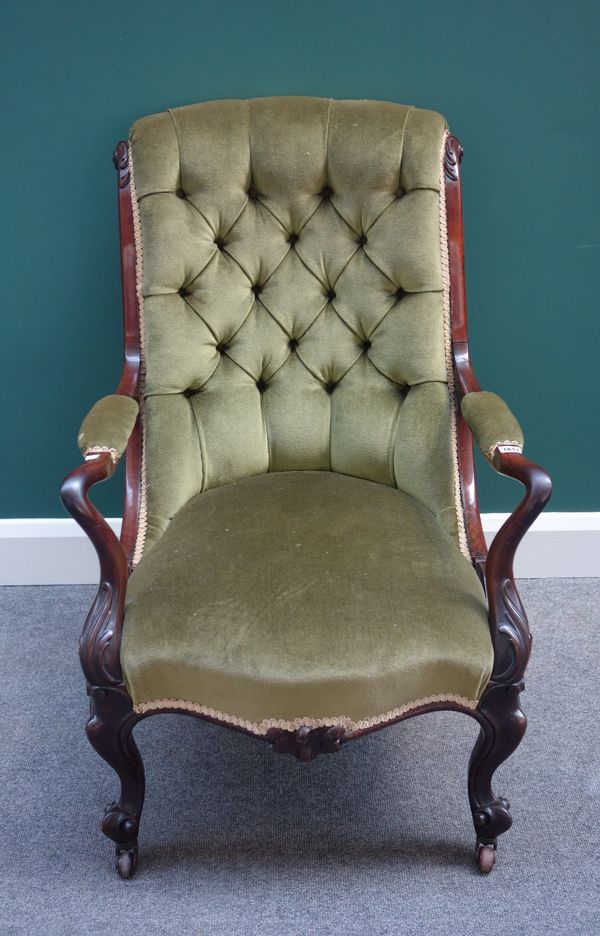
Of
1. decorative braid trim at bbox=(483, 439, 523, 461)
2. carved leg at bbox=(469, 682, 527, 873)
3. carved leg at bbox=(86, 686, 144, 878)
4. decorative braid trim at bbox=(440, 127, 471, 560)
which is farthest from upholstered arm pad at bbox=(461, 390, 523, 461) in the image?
carved leg at bbox=(86, 686, 144, 878)

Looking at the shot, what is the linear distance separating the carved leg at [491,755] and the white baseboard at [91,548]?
74 cm

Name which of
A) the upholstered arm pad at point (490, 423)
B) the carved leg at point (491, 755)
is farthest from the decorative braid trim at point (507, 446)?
the carved leg at point (491, 755)

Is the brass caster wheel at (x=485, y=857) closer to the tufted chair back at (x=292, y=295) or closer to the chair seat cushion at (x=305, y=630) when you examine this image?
the chair seat cushion at (x=305, y=630)

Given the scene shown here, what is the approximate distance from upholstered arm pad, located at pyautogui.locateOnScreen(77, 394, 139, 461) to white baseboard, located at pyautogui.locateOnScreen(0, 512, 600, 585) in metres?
0.66

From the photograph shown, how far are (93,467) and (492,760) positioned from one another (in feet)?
2.28

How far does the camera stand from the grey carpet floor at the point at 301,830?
128 cm

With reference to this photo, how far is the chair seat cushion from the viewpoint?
3.73 ft

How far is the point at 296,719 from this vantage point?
116 cm

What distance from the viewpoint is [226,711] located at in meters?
1.18

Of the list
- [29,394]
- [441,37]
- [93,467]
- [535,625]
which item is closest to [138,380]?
Answer: [93,467]

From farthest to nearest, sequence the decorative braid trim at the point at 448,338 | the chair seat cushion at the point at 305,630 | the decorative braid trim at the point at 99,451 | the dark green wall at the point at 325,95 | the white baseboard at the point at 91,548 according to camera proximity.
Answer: the white baseboard at the point at 91,548, the dark green wall at the point at 325,95, the decorative braid trim at the point at 448,338, the decorative braid trim at the point at 99,451, the chair seat cushion at the point at 305,630

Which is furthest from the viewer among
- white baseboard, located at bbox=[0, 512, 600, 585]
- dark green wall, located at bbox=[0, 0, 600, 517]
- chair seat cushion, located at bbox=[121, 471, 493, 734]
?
white baseboard, located at bbox=[0, 512, 600, 585]

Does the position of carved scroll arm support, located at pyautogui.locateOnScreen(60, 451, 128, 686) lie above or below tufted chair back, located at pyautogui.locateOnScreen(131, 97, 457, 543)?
below

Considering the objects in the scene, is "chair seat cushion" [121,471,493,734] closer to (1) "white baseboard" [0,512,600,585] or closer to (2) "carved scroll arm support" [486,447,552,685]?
(2) "carved scroll arm support" [486,447,552,685]
